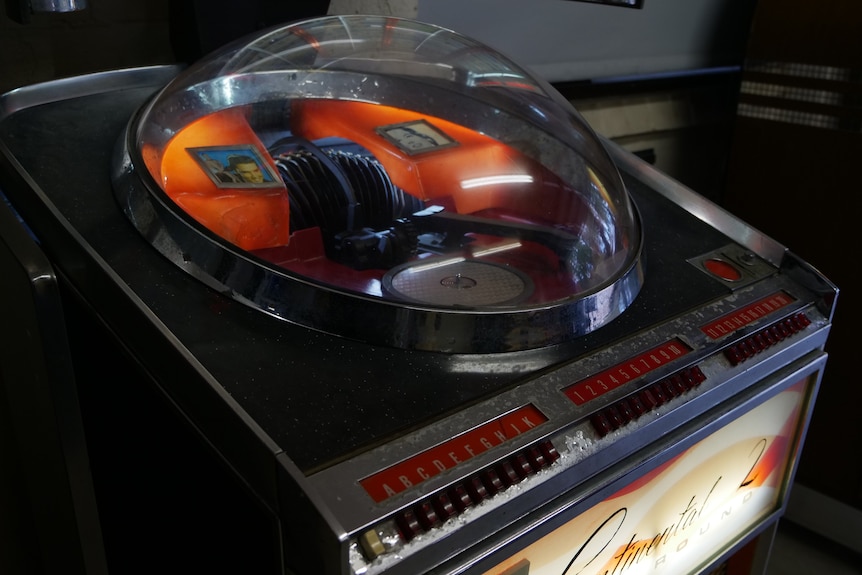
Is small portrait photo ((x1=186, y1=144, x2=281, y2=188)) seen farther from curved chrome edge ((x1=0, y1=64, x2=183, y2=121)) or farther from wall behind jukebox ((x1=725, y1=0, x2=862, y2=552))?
wall behind jukebox ((x1=725, y1=0, x2=862, y2=552))

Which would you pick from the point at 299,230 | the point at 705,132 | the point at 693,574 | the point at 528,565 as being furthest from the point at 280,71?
the point at 705,132

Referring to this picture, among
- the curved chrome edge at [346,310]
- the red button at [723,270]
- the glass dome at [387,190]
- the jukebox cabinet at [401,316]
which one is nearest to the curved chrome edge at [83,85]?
the jukebox cabinet at [401,316]

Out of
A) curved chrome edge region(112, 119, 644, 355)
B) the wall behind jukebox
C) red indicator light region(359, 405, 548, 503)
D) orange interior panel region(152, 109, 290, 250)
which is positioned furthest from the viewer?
the wall behind jukebox

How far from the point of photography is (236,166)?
3.62 feet

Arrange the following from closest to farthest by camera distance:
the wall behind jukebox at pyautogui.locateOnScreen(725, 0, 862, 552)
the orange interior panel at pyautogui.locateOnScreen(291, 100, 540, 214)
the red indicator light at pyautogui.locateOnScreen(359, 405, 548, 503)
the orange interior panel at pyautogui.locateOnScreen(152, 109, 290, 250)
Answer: the red indicator light at pyautogui.locateOnScreen(359, 405, 548, 503) < the orange interior panel at pyautogui.locateOnScreen(152, 109, 290, 250) < the orange interior panel at pyautogui.locateOnScreen(291, 100, 540, 214) < the wall behind jukebox at pyautogui.locateOnScreen(725, 0, 862, 552)

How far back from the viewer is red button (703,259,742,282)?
1167mm

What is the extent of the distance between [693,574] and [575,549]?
1.24ft

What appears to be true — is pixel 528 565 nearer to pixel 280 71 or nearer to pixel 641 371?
pixel 641 371

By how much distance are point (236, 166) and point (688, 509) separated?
813 millimetres

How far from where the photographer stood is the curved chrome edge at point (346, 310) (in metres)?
0.88

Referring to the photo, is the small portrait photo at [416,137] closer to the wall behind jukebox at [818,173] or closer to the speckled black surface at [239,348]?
the speckled black surface at [239,348]

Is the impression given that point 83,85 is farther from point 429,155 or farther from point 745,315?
point 745,315

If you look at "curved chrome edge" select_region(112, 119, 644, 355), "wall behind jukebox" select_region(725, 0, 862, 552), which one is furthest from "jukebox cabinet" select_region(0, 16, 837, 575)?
"wall behind jukebox" select_region(725, 0, 862, 552)

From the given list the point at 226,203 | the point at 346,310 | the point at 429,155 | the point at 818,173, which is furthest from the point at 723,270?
the point at 818,173
